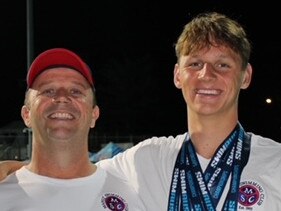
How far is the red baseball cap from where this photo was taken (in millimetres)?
3111

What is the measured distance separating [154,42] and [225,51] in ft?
152

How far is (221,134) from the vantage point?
333 cm

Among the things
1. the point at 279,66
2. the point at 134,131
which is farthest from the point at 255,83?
the point at 134,131

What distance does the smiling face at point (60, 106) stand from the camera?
2951mm

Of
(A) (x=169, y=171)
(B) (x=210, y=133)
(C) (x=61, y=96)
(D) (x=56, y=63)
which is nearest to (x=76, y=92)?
(C) (x=61, y=96)

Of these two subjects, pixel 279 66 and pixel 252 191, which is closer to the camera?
pixel 252 191

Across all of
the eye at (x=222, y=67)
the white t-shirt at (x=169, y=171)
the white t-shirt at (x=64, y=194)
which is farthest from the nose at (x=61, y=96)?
the eye at (x=222, y=67)

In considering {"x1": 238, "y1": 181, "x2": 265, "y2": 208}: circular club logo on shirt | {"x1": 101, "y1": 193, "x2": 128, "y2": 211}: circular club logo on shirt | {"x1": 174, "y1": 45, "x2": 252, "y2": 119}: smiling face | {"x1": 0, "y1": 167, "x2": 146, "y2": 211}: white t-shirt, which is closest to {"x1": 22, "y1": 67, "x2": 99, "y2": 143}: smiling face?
{"x1": 0, "y1": 167, "x2": 146, "y2": 211}: white t-shirt

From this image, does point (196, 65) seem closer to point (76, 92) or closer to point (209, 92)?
point (209, 92)

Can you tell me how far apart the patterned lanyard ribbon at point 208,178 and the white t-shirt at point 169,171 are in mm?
35

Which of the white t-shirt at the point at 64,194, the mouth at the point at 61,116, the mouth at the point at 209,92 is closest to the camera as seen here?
the white t-shirt at the point at 64,194

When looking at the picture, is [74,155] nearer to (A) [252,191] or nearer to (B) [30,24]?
(A) [252,191]

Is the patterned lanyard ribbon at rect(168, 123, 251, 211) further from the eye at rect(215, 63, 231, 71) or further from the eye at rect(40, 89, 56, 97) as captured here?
the eye at rect(40, 89, 56, 97)

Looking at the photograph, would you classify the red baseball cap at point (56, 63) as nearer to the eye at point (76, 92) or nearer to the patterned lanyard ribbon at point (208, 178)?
the eye at point (76, 92)
